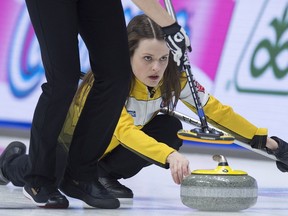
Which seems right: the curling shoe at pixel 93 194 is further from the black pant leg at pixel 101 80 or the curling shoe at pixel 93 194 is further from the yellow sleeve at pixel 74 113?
the yellow sleeve at pixel 74 113

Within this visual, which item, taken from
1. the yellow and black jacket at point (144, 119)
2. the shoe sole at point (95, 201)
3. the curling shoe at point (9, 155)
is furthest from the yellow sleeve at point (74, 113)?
the curling shoe at point (9, 155)

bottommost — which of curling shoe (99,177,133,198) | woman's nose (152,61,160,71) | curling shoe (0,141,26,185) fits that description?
curling shoe (99,177,133,198)

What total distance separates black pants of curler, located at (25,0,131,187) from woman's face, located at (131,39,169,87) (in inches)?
14.1

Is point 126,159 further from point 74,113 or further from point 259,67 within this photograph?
point 259,67

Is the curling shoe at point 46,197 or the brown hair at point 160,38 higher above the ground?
the brown hair at point 160,38

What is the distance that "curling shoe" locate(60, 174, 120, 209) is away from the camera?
106 inches

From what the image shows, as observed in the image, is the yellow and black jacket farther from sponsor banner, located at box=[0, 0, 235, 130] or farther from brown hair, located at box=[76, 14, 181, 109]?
sponsor banner, located at box=[0, 0, 235, 130]

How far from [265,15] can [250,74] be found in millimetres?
401

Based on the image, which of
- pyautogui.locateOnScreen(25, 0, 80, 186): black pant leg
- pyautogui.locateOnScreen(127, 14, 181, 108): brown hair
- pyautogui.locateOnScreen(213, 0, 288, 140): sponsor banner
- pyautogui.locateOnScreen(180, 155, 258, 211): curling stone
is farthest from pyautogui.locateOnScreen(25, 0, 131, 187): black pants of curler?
pyautogui.locateOnScreen(213, 0, 288, 140): sponsor banner

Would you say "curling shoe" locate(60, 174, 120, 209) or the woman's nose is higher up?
the woman's nose

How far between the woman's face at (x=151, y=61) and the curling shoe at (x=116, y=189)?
0.43 m

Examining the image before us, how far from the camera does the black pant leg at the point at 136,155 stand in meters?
3.21

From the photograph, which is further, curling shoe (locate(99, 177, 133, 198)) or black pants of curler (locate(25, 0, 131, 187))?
curling shoe (locate(99, 177, 133, 198))

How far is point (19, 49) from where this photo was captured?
6.00 meters
